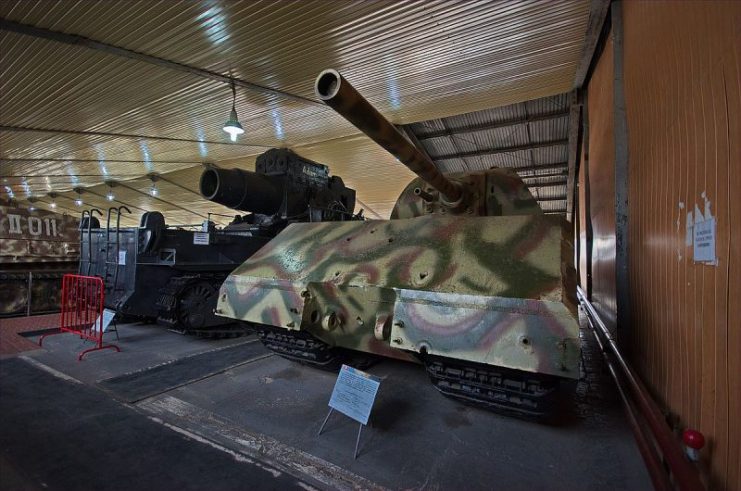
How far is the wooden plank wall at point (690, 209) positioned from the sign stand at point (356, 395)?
182 centimetres

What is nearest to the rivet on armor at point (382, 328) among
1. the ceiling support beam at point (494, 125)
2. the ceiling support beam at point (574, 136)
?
the ceiling support beam at point (574, 136)

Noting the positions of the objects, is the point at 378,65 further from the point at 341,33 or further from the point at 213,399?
the point at 213,399

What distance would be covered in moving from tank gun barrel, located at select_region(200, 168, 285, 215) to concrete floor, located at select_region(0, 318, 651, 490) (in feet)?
8.77

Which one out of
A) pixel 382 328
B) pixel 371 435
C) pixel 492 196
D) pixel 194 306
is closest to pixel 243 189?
pixel 194 306

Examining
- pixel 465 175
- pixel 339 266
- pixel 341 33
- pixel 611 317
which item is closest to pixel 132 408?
pixel 339 266

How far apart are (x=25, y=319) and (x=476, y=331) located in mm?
9432

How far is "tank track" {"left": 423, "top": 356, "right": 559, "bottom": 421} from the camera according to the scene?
2.56 metres

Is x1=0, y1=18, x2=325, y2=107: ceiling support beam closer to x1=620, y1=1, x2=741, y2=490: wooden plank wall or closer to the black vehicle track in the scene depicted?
x1=620, y1=1, x2=741, y2=490: wooden plank wall

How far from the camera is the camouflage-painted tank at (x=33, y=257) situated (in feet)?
27.2

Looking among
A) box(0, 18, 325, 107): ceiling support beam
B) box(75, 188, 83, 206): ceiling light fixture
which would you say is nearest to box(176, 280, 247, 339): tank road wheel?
box(0, 18, 325, 107): ceiling support beam

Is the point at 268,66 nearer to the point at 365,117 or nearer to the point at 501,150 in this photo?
the point at 365,117

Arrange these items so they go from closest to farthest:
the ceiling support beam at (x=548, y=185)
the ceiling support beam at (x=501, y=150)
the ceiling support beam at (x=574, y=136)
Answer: the ceiling support beam at (x=574, y=136) → the ceiling support beam at (x=501, y=150) → the ceiling support beam at (x=548, y=185)

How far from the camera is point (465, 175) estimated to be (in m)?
4.48

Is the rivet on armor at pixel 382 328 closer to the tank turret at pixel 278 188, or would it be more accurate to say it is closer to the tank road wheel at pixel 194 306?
the tank turret at pixel 278 188
